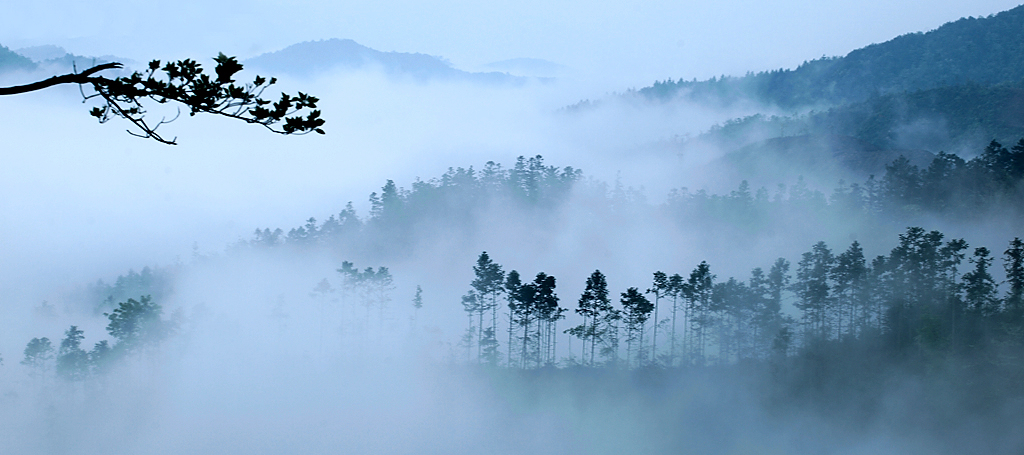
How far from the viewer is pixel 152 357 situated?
233 ft

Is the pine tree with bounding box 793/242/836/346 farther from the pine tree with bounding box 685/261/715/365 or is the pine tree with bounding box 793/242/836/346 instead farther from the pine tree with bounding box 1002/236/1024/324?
the pine tree with bounding box 1002/236/1024/324

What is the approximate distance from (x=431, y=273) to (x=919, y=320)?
7560 centimetres

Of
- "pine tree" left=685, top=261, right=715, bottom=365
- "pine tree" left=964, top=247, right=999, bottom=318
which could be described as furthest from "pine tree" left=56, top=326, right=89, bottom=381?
"pine tree" left=964, top=247, right=999, bottom=318

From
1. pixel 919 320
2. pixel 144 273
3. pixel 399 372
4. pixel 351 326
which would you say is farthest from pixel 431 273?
pixel 919 320

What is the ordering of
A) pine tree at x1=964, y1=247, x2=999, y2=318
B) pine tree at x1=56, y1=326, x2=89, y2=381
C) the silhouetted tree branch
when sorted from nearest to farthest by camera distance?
the silhouetted tree branch < pine tree at x1=964, y1=247, x2=999, y2=318 < pine tree at x1=56, y1=326, x2=89, y2=381

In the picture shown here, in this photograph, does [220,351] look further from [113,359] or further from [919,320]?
[919,320]

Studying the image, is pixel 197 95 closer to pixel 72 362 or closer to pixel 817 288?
pixel 817 288

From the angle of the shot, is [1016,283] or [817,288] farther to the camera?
[817,288]

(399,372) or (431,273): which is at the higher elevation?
(431,273)

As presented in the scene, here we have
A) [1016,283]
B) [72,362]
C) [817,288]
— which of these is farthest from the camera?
[72,362]

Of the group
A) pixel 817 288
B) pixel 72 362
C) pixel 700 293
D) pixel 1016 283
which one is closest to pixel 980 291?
pixel 1016 283

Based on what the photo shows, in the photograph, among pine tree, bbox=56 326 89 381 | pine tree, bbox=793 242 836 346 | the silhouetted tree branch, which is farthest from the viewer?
pine tree, bbox=56 326 89 381

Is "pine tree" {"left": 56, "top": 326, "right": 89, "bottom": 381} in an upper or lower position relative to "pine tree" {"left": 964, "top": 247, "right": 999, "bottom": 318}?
lower

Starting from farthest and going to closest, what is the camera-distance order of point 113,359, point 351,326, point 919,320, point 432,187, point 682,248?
1. point 432,187
2. point 682,248
3. point 351,326
4. point 113,359
5. point 919,320
